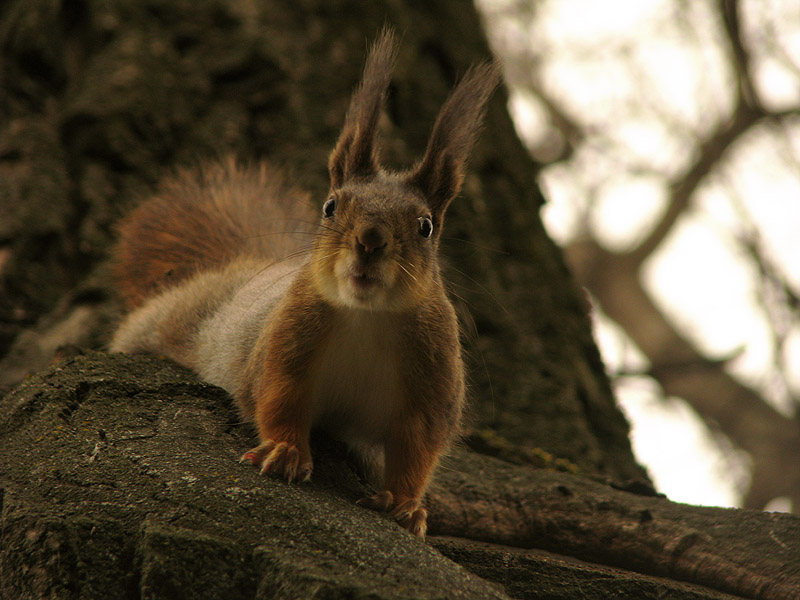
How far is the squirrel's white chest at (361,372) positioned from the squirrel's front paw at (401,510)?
22 cm

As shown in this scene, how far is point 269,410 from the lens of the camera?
7.28 feet

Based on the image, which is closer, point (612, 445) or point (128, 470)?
point (128, 470)

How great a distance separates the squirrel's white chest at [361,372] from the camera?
7.24 feet

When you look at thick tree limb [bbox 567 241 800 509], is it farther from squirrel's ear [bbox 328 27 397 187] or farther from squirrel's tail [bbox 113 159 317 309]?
squirrel's ear [bbox 328 27 397 187]

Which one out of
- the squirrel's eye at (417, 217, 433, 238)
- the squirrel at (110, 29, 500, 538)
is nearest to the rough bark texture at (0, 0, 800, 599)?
the squirrel at (110, 29, 500, 538)

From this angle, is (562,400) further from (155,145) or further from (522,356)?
(155,145)

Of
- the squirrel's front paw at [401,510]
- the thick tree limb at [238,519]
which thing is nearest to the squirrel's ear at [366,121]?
the thick tree limb at [238,519]

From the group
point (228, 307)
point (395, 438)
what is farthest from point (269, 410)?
point (228, 307)

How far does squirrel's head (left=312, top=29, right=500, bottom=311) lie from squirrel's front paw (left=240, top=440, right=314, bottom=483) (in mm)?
403

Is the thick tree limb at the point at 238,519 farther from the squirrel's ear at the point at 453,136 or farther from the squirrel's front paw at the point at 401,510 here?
the squirrel's ear at the point at 453,136

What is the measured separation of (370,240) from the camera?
2049 millimetres

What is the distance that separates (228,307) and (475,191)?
144cm

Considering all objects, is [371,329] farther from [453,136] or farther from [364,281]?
[453,136]

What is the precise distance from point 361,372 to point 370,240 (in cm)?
38
